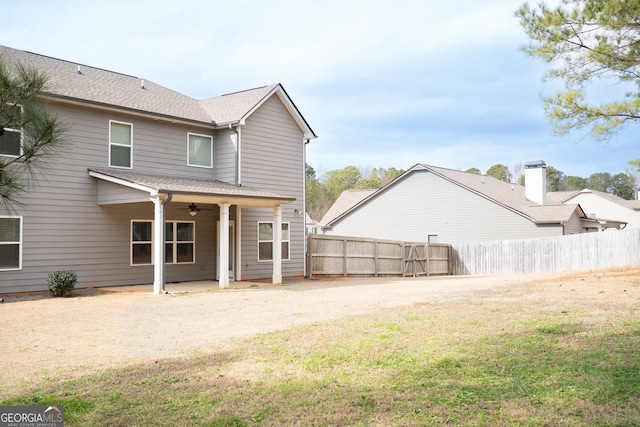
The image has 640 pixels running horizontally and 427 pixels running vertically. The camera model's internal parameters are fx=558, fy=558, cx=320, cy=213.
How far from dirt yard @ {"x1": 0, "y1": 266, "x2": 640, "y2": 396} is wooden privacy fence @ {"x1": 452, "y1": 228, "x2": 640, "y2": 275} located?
6.29m

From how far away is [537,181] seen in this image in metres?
35.6

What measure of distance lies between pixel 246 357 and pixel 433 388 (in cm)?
268

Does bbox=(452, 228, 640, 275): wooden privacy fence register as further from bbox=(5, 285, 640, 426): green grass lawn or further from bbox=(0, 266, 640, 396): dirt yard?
bbox=(5, 285, 640, 426): green grass lawn

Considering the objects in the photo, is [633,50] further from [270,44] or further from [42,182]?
[42,182]

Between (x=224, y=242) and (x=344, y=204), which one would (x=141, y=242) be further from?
(x=344, y=204)

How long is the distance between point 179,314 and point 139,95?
33.5 feet

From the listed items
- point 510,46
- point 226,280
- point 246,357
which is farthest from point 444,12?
point 246,357

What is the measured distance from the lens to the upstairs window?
14.9 metres

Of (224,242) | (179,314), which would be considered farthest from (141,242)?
(179,314)

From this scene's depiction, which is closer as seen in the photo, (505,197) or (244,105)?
(244,105)

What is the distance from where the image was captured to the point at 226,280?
55.7 ft

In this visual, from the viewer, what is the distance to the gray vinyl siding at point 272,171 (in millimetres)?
19984

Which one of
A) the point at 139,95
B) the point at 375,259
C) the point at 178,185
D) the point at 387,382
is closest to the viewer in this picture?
the point at 387,382

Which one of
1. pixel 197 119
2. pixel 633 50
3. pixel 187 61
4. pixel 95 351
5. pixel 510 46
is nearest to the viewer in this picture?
pixel 95 351
